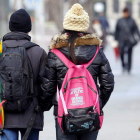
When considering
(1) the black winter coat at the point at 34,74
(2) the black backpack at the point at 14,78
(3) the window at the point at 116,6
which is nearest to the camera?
(2) the black backpack at the point at 14,78

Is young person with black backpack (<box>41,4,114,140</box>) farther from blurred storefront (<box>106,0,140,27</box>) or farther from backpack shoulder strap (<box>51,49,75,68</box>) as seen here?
blurred storefront (<box>106,0,140,27</box>)

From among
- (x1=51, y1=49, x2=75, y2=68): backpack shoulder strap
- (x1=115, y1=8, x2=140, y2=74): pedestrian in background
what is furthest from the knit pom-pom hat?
(x1=115, y1=8, x2=140, y2=74): pedestrian in background

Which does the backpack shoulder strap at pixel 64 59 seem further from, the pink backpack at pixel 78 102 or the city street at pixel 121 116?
the city street at pixel 121 116

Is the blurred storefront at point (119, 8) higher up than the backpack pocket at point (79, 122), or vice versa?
the backpack pocket at point (79, 122)

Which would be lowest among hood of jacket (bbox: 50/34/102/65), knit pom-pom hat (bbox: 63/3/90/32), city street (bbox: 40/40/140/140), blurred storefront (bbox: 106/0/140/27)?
blurred storefront (bbox: 106/0/140/27)

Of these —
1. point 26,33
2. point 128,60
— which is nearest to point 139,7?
point 128,60

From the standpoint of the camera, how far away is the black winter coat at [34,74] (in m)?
4.31

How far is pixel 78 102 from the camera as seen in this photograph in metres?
4.08

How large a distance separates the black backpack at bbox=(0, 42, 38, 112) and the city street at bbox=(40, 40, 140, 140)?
275cm

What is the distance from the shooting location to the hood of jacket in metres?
4.19

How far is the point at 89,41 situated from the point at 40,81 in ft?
1.87

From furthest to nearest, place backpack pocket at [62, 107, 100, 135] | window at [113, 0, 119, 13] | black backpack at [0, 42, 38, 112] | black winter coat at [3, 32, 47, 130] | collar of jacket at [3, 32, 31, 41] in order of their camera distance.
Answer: window at [113, 0, 119, 13] < collar of jacket at [3, 32, 31, 41] < black winter coat at [3, 32, 47, 130] < black backpack at [0, 42, 38, 112] < backpack pocket at [62, 107, 100, 135]

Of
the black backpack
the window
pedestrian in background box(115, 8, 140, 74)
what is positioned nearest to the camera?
the black backpack

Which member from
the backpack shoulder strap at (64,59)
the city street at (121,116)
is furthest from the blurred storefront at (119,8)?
the backpack shoulder strap at (64,59)
